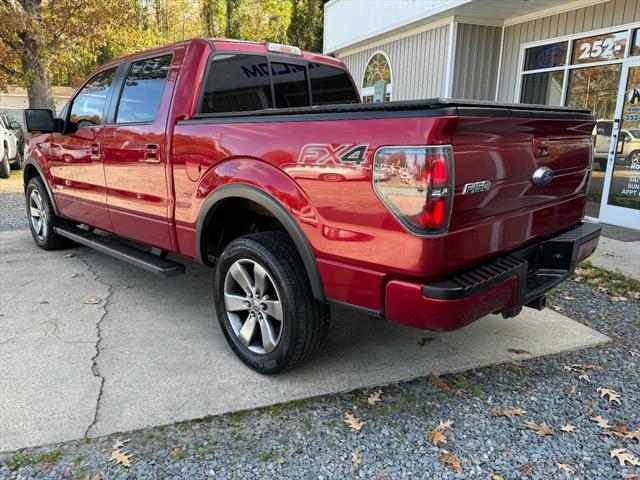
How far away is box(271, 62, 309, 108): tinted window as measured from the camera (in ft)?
13.4

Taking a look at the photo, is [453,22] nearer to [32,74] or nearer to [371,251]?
[371,251]

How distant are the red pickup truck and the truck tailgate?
0.01 metres

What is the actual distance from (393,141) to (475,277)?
787mm

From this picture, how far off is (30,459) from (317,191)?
1.88 m

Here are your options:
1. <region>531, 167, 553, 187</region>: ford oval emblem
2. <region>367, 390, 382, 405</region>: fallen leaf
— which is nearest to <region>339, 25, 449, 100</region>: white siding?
<region>531, 167, 553, 187</region>: ford oval emblem

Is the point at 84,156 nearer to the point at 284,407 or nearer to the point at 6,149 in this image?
the point at 284,407

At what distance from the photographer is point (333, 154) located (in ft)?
8.01

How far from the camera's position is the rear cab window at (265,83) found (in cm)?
365

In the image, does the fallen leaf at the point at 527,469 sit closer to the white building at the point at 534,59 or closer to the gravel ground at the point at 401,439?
the gravel ground at the point at 401,439

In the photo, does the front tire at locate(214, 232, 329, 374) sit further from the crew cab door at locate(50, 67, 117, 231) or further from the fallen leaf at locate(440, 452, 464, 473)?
the crew cab door at locate(50, 67, 117, 231)

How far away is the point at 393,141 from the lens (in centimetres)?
222

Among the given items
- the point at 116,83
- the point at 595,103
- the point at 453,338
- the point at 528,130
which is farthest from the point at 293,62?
the point at 595,103

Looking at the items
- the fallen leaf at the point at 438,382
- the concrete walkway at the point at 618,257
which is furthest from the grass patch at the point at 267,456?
the concrete walkway at the point at 618,257

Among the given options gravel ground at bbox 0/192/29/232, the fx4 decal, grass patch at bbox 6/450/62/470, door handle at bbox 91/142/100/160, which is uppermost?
the fx4 decal
